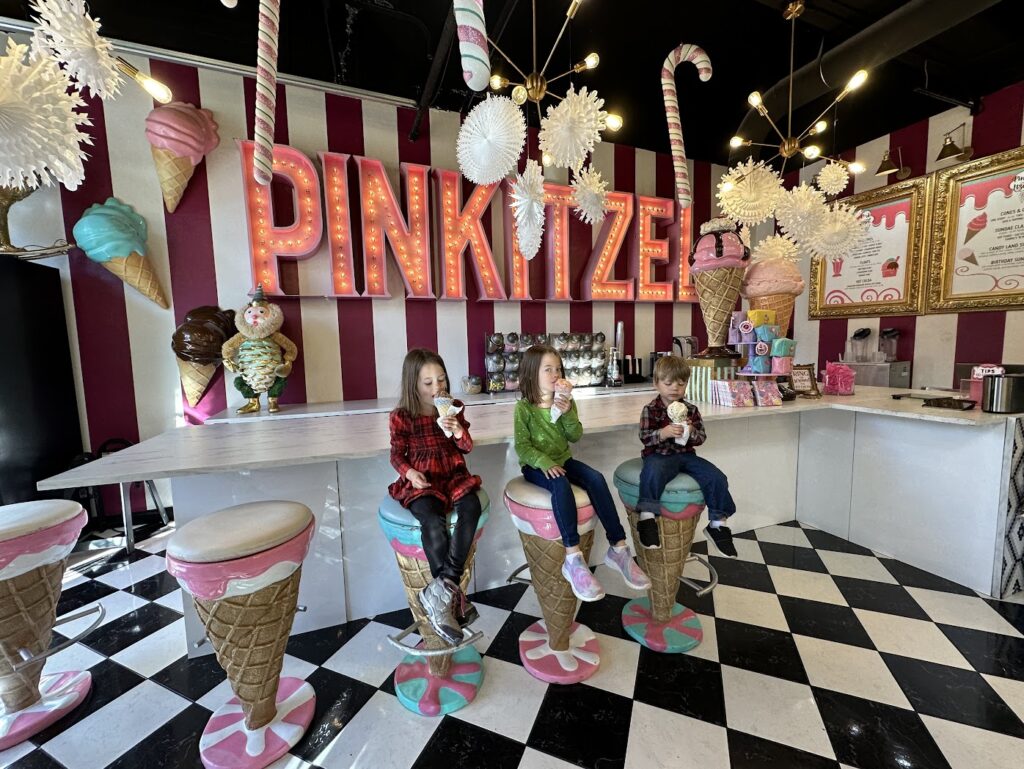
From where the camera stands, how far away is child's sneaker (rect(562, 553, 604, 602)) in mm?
1468

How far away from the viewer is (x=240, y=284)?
3.01m

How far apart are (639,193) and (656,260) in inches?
29.7

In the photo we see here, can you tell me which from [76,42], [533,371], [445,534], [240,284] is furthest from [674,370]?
[240,284]

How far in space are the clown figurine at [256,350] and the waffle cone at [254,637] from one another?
150cm

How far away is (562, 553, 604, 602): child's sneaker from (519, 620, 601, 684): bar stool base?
394 mm

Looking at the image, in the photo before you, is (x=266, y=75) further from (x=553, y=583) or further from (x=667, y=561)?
(x=667, y=561)

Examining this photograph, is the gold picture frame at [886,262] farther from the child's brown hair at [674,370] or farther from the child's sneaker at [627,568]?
the child's sneaker at [627,568]

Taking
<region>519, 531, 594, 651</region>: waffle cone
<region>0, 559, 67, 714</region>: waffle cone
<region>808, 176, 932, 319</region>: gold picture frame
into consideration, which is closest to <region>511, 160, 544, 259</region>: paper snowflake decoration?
<region>519, 531, 594, 651</region>: waffle cone

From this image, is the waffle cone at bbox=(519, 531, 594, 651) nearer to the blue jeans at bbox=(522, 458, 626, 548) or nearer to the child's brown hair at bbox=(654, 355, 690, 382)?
the blue jeans at bbox=(522, 458, 626, 548)

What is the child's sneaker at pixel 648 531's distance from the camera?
5.61ft

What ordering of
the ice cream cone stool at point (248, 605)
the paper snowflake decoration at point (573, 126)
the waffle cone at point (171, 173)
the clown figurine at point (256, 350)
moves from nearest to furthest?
the ice cream cone stool at point (248, 605)
the paper snowflake decoration at point (573, 126)
the clown figurine at point (256, 350)
the waffle cone at point (171, 173)

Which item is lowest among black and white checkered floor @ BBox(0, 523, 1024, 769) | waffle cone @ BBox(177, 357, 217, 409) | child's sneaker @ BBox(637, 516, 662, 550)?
black and white checkered floor @ BBox(0, 523, 1024, 769)

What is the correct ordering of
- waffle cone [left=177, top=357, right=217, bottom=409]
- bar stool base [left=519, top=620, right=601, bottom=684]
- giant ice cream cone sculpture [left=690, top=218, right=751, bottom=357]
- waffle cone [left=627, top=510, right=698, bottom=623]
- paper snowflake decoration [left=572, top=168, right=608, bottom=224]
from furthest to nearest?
waffle cone [left=177, top=357, right=217, bottom=409] < giant ice cream cone sculpture [left=690, top=218, right=751, bottom=357] < paper snowflake decoration [left=572, top=168, right=608, bottom=224] < waffle cone [left=627, top=510, right=698, bottom=623] < bar stool base [left=519, top=620, right=601, bottom=684]

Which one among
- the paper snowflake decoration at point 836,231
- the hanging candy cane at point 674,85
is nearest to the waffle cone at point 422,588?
the hanging candy cane at point 674,85
